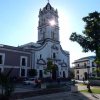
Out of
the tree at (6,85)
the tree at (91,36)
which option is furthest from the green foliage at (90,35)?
the tree at (6,85)

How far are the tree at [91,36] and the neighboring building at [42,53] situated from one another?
17543 millimetres

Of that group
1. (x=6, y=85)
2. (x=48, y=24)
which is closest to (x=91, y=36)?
(x=6, y=85)

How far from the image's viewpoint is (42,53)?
5253 centimetres

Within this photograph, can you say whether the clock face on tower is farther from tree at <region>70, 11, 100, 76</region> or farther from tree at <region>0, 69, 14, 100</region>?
tree at <region>0, 69, 14, 100</region>

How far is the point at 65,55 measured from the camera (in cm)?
5941

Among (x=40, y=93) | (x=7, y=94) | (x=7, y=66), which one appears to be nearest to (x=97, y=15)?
(x=40, y=93)

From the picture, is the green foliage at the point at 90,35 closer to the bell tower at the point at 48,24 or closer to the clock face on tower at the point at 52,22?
the bell tower at the point at 48,24

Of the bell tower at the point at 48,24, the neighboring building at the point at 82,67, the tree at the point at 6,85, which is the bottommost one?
the tree at the point at 6,85

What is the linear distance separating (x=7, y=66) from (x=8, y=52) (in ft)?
9.55

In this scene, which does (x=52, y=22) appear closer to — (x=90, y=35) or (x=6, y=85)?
(x=90, y=35)

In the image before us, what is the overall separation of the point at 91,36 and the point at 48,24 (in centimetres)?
2650

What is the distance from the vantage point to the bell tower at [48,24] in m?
56.4

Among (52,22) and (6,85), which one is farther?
(52,22)

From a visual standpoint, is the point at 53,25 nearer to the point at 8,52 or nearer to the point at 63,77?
the point at 63,77
